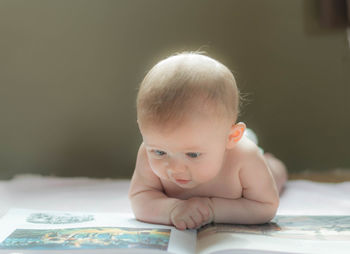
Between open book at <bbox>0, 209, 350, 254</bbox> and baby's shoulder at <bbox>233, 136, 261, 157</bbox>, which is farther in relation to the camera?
baby's shoulder at <bbox>233, 136, 261, 157</bbox>

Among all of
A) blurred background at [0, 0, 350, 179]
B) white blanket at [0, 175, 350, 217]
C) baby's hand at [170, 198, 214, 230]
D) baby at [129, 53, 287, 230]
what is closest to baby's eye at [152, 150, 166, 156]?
baby at [129, 53, 287, 230]

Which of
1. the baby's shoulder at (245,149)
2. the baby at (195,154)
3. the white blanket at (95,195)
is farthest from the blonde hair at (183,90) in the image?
the white blanket at (95,195)

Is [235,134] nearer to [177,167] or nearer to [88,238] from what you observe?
[177,167]

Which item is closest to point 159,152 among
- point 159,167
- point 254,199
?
point 159,167

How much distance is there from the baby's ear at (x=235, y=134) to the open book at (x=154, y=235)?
0.55ft

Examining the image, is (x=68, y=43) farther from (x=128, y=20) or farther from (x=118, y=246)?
(x=118, y=246)

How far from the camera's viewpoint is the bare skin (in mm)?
854

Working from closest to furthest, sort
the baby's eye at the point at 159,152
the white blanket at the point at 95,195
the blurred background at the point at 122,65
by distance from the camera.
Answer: the baby's eye at the point at 159,152 < the white blanket at the point at 95,195 < the blurred background at the point at 122,65

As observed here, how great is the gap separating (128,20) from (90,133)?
0.42 meters

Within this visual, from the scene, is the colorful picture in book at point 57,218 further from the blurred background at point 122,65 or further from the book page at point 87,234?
the blurred background at point 122,65

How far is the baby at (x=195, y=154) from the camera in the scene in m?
0.83

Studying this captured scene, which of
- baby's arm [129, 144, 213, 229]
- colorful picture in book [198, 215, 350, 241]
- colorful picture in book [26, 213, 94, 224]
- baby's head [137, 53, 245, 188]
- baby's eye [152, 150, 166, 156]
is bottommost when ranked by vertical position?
colorful picture in book [198, 215, 350, 241]

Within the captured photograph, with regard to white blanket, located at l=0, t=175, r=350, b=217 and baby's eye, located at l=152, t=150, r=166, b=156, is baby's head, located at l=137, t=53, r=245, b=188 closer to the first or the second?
baby's eye, located at l=152, t=150, r=166, b=156

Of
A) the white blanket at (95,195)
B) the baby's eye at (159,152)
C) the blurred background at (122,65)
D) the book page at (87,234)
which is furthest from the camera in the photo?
the blurred background at (122,65)
